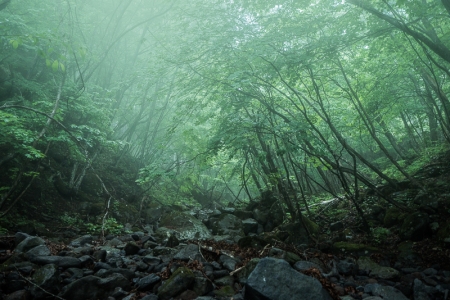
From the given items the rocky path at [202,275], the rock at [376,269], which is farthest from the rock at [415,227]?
the rock at [376,269]

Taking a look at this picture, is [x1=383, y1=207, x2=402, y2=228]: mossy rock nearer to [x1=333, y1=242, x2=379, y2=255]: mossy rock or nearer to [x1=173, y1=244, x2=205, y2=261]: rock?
[x1=333, y1=242, x2=379, y2=255]: mossy rock

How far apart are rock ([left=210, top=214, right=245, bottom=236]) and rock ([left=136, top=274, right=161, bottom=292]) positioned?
205 inches

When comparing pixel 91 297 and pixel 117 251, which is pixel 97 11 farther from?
pixel 91 297

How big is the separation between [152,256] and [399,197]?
25.1 ft

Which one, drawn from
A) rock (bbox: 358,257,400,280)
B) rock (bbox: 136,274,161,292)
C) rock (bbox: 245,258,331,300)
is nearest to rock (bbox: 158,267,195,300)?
rock (bbox: 136,274,161,292)

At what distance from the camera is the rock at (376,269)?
5145 millimetres

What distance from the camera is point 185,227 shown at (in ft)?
30.6

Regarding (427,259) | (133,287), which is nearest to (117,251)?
(133,287)

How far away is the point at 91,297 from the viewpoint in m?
4.05

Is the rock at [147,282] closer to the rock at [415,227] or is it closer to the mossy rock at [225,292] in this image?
the mossy rock at [225,292]

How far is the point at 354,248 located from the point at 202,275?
13.2ft

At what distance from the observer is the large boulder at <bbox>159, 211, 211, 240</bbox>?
8.80 meters

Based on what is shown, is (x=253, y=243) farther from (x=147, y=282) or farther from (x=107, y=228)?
(x=107, y=228)

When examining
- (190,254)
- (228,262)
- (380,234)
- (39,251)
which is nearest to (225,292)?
(228,262)
